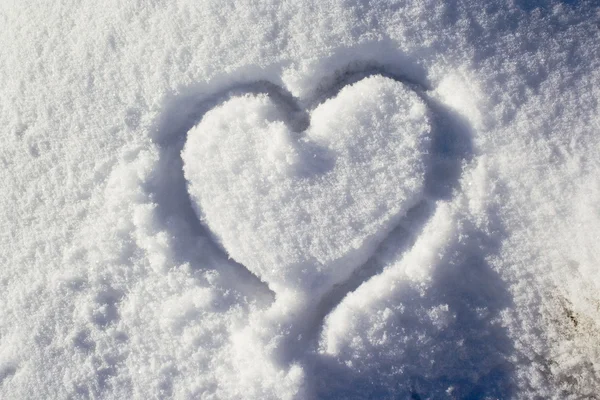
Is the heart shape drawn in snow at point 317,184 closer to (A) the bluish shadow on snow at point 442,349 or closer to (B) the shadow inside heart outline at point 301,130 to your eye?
(B) the shadow inside heart outline at point 301,130

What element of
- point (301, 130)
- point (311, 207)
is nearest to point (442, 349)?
point (311, 207)

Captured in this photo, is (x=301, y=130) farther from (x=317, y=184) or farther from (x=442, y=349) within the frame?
(x=442, y=349)

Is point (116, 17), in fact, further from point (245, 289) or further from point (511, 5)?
point (511, 5)

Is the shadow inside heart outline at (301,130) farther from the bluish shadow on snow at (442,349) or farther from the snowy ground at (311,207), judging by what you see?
the bluish shadow on snow at (442,349)

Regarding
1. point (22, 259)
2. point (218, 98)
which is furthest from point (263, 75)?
point (22, 259)

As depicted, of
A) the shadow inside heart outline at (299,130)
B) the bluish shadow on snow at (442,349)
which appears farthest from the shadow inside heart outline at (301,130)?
the bluish shadow on snow at (442,349)

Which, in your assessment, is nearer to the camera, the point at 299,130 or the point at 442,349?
the point at 442,349

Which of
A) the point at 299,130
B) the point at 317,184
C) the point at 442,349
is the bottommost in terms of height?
the point at 442,349
